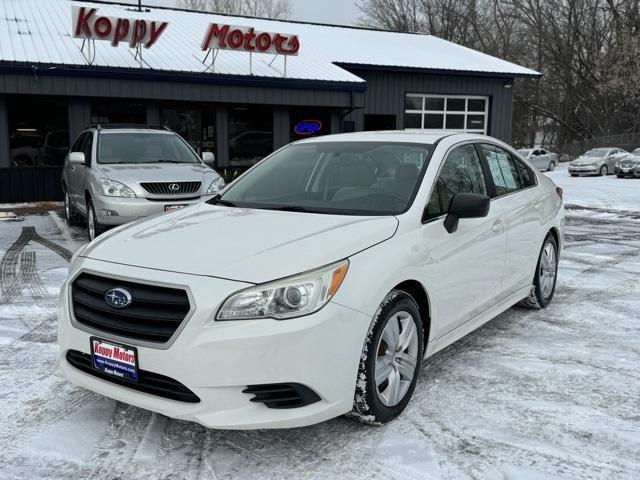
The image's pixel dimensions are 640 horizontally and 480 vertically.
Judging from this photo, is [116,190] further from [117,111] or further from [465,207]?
[117,111]

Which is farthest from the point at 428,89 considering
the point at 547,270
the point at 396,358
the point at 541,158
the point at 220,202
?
the point at 396,358

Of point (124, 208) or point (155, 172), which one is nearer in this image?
point (124, 208)

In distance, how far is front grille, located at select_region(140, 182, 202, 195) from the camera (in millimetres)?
8336

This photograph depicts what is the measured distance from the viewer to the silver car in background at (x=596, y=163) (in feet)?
96.9

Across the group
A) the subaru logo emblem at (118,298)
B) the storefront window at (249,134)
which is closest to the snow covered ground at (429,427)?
the subaru logo emblem at (118,298)

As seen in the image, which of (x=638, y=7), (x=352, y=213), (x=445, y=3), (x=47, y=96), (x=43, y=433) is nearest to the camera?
(x=43, y=433)

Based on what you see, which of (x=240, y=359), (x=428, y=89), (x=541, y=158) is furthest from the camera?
(x=541, y=158)

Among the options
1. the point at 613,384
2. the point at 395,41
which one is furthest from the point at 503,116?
the point at 613,384

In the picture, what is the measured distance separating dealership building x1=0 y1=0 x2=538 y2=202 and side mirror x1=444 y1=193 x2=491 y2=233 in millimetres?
13092

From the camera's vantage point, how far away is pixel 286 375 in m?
2.77

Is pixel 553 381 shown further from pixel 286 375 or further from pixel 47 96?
pixel 47 96

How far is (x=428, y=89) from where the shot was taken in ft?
72.3

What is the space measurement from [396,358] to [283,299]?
2.96 ft

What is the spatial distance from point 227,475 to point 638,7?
4970cm
